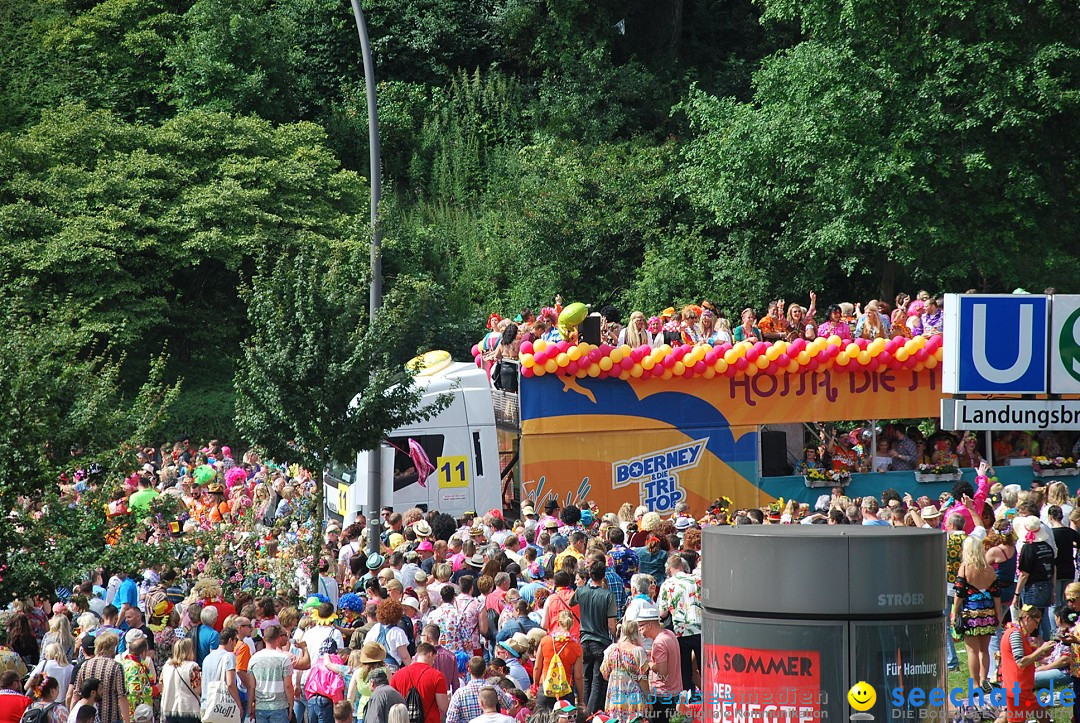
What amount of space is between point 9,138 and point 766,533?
102ft

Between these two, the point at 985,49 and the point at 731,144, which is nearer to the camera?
the point at 985,49

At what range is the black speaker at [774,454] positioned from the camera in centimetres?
2111

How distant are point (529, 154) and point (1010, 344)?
25988 millimetres

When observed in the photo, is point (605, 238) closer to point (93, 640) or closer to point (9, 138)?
point (9, 138)

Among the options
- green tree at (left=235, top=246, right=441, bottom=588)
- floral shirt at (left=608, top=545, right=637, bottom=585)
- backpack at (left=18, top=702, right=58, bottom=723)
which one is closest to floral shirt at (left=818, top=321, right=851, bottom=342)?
green tree at (left=235, top=246, right=441, bottom=588)

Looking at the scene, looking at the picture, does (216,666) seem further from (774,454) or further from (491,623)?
(774,454)

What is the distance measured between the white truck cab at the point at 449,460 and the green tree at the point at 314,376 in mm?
3950

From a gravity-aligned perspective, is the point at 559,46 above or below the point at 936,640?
above

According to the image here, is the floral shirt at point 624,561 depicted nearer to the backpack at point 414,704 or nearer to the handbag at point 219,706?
the backpack at point 414,704

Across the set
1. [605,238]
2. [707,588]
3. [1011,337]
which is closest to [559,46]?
[605,238]

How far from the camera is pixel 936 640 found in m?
5.98

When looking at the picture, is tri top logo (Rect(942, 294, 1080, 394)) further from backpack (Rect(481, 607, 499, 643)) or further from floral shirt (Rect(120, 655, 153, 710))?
floral shirt (Rect(120, 655, 153, 710))

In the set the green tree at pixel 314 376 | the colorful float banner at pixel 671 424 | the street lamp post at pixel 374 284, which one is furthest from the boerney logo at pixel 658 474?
the green tree at pixel 314 376

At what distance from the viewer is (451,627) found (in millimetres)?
11125
